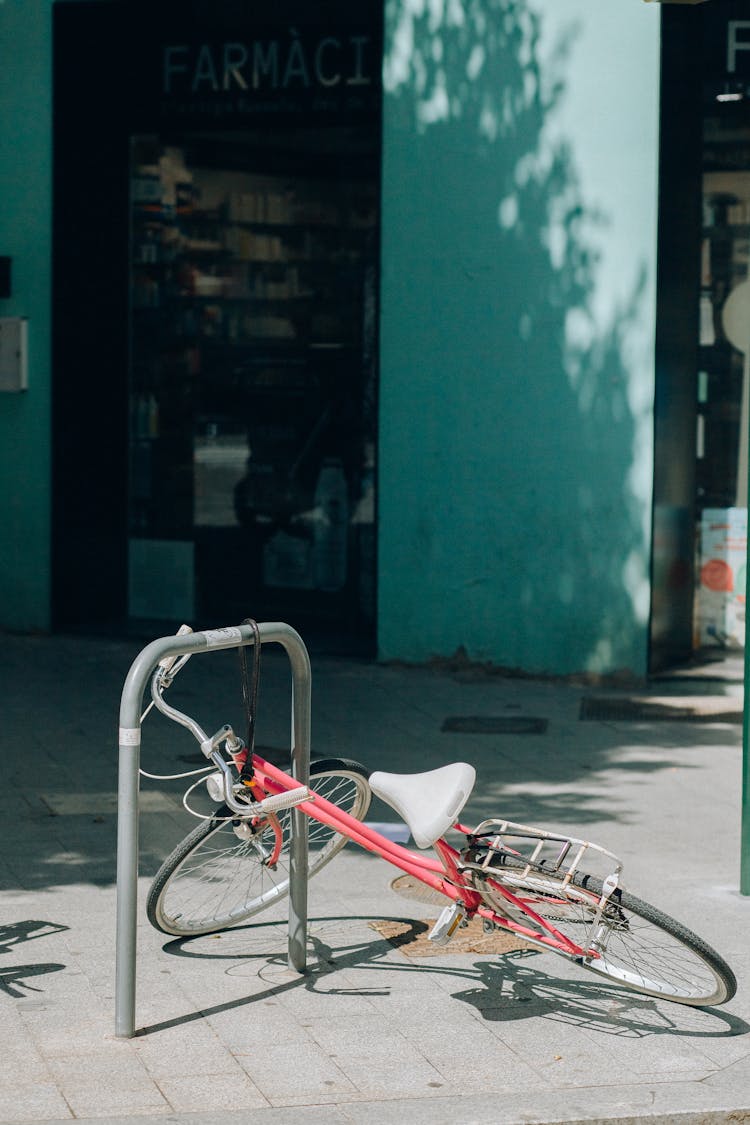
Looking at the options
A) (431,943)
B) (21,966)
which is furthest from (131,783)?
(431,943)

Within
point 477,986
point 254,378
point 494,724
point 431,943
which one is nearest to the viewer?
point 477,986

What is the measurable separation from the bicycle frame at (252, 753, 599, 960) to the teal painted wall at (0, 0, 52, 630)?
24.4ft

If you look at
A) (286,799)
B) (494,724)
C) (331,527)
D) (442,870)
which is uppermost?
(331,527)

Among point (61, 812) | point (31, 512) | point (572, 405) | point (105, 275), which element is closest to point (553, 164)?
point (572, 405)

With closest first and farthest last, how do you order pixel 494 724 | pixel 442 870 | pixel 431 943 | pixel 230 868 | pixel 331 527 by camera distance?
pixel 442 870 < pixel 431 943 < pixel 230 868 < pixel 494 724 < pixel 331 527

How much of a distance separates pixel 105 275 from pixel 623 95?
4.20m

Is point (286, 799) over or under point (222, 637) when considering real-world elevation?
under

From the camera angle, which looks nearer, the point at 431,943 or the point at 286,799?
the point at 286,799

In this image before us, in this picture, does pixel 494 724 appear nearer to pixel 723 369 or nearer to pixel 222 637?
pixel 723 369

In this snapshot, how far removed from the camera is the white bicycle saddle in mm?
5043

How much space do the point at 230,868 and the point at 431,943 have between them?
75 cm

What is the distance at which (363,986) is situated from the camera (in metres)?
5.32

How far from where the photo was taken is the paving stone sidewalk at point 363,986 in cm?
447

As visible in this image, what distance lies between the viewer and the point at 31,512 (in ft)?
40.4
